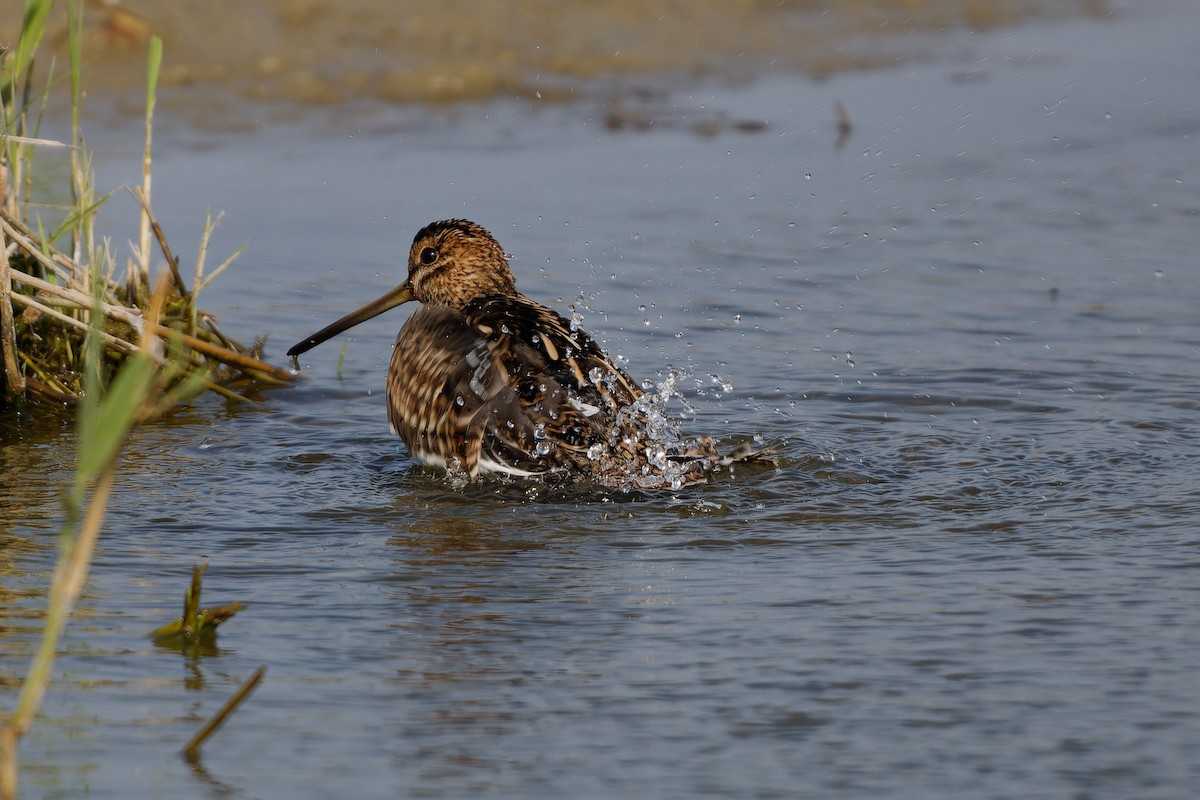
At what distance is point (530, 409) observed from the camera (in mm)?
5742

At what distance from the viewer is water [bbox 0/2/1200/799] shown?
12.4 ft

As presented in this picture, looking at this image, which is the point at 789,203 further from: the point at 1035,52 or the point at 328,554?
the point at 328,554

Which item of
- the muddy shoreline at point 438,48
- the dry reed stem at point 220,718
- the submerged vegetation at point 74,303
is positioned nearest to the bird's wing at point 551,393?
the submerged vegetation at point 74,303

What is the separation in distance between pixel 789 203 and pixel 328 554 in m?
Result: 5.36

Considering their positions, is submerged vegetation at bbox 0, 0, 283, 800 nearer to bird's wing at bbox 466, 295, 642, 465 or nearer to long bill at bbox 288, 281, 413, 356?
long bill at bbox 288, 281, 413, 356

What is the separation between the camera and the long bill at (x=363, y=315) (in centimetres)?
707

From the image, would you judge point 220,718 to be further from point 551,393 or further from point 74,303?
point 74,303

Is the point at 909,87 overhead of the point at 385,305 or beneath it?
overhead

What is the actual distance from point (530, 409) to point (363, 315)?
1.72 m

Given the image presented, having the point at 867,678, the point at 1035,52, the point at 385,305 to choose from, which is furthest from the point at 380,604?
the point at 1035,52

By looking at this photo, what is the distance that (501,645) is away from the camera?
172 inches

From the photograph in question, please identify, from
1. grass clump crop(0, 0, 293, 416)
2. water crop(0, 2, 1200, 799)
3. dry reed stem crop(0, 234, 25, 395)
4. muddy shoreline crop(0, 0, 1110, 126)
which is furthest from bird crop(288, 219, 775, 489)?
muddy shoreline crop(0, 0, 1110, 126)

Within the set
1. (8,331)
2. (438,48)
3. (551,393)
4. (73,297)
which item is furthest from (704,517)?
(438,48)

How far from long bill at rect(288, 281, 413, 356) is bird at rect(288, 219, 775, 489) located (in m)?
0.62
